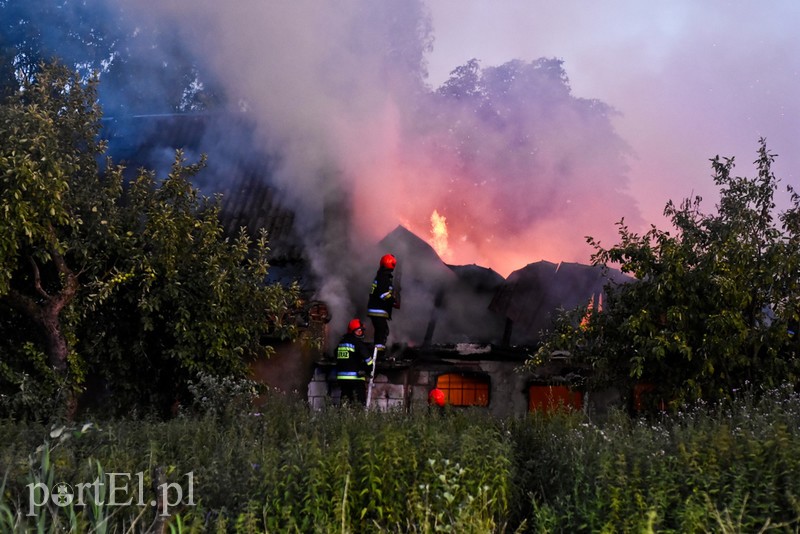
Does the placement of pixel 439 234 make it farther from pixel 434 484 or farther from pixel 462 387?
pixel 434 484

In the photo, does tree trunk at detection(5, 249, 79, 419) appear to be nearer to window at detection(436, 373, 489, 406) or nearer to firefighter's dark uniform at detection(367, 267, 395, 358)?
firefighter's dark uniform at detection(367, 267, 395, 358)

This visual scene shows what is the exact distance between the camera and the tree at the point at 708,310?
935 centimetres

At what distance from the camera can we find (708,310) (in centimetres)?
966

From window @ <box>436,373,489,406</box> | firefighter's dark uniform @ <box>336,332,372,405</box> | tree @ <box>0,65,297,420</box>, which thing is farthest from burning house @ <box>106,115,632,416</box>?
tree @ <box>0,65,297,420</box>

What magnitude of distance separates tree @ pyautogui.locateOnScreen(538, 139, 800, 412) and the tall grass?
301 centimetres

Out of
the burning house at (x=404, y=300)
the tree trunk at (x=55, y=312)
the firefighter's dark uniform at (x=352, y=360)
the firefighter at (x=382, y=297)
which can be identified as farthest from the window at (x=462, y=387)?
the tree trunk at (x=55, y=312)

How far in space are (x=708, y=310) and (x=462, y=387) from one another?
4.95 metres

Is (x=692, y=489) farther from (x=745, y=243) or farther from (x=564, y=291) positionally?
(x=564, y=291)

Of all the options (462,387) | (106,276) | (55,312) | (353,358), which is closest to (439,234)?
(462,387)

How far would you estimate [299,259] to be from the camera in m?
14.1

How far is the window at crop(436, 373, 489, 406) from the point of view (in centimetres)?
1343

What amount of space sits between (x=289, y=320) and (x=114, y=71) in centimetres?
1011

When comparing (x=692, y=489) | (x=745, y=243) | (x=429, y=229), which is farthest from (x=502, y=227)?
(x=692, y=489)

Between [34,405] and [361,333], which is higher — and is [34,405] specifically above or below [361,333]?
below
